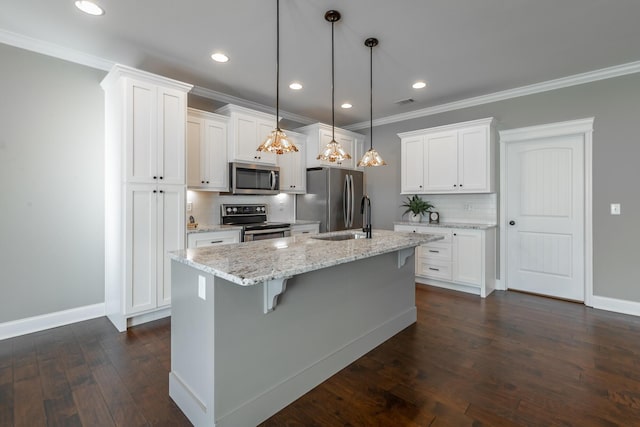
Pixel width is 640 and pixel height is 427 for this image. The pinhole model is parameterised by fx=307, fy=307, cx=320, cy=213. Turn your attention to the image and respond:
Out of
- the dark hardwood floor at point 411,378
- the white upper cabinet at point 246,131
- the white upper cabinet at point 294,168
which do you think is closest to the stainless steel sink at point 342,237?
the dark hardwood floor at point 411,378

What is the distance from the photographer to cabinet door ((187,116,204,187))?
12.1 feet

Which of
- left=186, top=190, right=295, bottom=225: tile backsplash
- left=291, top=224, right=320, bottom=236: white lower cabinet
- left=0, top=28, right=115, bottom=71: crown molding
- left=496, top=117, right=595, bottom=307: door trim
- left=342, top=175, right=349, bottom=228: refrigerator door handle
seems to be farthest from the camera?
left=342, top=175, right=349, bottom=228: refrigerator door handle

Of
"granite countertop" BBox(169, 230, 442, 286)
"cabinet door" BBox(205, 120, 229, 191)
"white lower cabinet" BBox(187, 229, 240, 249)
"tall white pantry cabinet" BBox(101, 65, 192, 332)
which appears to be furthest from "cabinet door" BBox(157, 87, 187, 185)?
"granite countertop" BBox(169, 230, 442, 286)

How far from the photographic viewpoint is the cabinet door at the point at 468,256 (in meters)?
4.05

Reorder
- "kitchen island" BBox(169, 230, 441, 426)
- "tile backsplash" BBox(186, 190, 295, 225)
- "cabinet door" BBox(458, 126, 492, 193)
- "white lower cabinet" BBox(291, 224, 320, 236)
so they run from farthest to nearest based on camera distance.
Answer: "white lower cabinet" BBox(291, 224, 320, 236), "cabinet door" BBox(458, 126, 492, 193), "tile backsplash" BBox(186, 190, 295, 225), "kitchen island" BBox(169, 230, 441, 426)

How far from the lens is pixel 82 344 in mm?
2676

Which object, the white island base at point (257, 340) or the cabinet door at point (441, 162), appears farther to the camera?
the cabinet door at point (441, 162)

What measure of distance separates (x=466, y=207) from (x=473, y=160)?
0.76m

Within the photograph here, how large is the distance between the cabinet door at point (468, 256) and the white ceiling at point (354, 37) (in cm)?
197

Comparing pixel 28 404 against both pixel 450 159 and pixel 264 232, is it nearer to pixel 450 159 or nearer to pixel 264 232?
pixel 264 232

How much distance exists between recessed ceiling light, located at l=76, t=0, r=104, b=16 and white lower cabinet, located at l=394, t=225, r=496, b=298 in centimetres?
426

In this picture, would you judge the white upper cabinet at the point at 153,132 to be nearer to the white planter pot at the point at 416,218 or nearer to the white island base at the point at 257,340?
the white island base at the point at 257,340

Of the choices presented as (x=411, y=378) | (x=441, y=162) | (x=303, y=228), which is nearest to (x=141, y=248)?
(x=303, y=228)

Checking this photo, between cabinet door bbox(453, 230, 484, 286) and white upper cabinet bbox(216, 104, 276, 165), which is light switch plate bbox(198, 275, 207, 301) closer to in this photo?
white upper cabinet bbox(216, 104, 276, 165)
